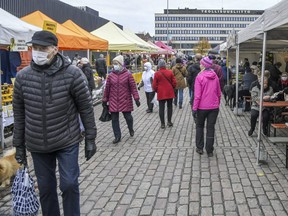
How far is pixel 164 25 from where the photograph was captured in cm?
13788

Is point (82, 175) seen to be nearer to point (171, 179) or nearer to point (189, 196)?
point (171, 179)

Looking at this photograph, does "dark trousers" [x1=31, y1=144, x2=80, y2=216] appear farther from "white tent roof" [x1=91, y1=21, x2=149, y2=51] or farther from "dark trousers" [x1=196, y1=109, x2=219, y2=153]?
"white tent roof" [x1=91, y1=21, x2=149, y2=51]

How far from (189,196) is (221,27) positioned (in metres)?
141

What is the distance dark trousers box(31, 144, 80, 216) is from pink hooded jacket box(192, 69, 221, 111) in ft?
12.3

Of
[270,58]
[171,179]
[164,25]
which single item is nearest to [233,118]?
[171,179]

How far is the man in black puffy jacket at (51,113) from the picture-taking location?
11.5 ft

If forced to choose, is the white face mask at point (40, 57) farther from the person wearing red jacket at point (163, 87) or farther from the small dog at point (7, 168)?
the person wearing red jacket at point (163, 87)

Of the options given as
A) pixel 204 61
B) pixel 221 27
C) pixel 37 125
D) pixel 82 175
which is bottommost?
pixel 82 175

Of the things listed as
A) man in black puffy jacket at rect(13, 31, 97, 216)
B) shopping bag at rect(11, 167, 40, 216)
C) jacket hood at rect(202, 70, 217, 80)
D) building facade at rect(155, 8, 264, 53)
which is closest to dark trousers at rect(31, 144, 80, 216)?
man in black puffy jacket at rect(13, 31, 97, 216)

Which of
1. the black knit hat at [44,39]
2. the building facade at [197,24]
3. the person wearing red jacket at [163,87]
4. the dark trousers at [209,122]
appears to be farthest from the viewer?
the building facade at [197,24]

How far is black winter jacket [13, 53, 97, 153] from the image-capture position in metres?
3.51

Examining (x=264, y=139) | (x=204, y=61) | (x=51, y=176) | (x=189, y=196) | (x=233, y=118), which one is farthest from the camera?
(x=233, y=118)

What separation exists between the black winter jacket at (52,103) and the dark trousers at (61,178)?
0.11m

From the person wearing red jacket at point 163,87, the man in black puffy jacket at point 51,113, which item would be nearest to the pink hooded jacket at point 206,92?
the person wearing red jacket at point 163,87
